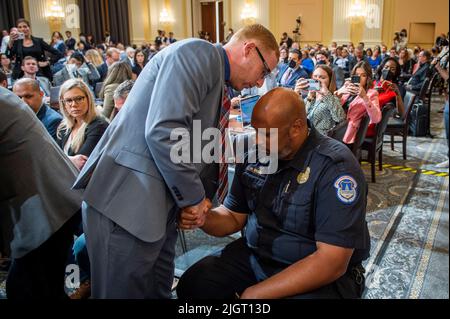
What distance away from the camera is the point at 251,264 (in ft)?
5.82

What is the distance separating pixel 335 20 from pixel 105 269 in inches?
689

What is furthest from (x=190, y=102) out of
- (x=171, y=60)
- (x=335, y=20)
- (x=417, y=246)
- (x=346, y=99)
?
(x=335, y=20)

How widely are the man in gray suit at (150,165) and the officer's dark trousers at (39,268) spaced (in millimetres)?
504

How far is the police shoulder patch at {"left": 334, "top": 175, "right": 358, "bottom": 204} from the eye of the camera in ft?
4.86

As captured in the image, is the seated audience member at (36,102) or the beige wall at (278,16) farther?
the beige wall at (278,16)

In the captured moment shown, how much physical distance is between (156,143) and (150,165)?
11cm

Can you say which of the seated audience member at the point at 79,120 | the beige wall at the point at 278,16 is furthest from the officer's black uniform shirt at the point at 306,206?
the beige wall at the point at 278,16

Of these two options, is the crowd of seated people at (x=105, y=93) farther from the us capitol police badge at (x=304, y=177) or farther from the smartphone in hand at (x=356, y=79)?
the us capitol police badge at (x=304, y=177)

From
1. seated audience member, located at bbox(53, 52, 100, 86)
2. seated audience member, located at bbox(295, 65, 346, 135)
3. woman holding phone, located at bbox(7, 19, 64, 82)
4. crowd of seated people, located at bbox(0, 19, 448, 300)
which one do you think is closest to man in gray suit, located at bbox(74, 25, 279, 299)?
crowd of seated people, located at bbox(0, 19, 448, 300)

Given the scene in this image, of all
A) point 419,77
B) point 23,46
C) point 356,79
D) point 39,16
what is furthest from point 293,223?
point 39,16

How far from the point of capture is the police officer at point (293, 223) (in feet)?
4.85
